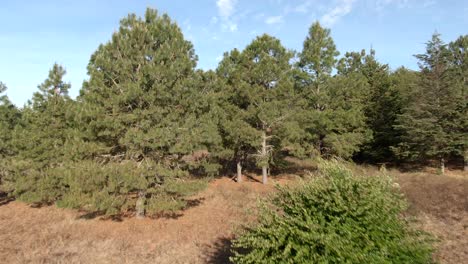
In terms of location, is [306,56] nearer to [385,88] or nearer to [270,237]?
[385,88]

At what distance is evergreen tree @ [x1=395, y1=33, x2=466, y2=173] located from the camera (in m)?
24.7

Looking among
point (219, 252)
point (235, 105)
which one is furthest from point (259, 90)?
point (219, 252)

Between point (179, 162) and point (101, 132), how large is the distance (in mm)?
4130

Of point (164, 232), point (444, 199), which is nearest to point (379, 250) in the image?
point (164, 232)

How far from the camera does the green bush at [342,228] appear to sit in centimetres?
661

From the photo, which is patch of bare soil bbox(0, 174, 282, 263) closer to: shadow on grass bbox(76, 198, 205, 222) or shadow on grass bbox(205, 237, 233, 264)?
shadow on grass bbox(205, 237, 233, 264)

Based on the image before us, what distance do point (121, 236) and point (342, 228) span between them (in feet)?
36.6

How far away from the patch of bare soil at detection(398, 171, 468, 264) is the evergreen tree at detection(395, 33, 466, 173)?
2488 mm

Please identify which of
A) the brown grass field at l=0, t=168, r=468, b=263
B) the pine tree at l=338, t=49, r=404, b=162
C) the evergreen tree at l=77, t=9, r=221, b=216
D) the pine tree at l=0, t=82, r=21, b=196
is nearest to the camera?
the brown grass field at l=0, t=168, r=468, b=263

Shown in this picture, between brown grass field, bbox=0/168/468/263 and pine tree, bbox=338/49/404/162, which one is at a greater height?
pine tree, bbox=338/49/404/162

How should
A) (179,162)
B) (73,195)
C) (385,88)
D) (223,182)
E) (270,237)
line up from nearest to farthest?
(270,237)
(73,195)
(179,162)
(223,182)
(385,88)

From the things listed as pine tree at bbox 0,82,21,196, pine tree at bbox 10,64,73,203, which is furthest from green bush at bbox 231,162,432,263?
pine tree at bbox 0,82,21,196

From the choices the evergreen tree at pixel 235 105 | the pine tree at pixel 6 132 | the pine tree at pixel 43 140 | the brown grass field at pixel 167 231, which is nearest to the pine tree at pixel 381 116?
the brown grass field at pixel 167 231

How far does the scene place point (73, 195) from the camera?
13.4m
